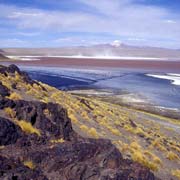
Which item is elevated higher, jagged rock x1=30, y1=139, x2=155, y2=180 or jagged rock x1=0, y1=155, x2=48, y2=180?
jagged rock x1=0, y1=155, x2=48, y2=180

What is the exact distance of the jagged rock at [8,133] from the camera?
10.5 m

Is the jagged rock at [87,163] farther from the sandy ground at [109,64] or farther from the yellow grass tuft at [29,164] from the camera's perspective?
the sandy ground at [109,64]

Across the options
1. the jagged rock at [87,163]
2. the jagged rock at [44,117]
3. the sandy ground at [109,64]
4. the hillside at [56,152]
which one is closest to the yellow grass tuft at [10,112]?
the hillside at [56,152]

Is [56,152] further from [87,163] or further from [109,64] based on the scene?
[109,64]

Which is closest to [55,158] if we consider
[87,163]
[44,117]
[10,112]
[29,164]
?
[29,164]

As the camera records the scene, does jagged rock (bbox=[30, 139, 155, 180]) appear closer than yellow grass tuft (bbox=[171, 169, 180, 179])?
Yes

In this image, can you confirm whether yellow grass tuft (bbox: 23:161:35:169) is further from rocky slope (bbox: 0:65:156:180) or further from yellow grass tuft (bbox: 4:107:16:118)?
yellow grass tuft (bbox: 4:107:16:118)

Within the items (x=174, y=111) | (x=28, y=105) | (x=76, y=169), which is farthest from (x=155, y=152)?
(x=174, y=111)

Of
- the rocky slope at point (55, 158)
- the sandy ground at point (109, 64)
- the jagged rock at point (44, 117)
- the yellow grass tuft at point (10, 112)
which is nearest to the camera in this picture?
the rocky slope at point (55, 158)

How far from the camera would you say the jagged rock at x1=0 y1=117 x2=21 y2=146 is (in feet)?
34.3

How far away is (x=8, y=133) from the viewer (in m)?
10.7

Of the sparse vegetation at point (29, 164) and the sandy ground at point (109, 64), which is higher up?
the sparse vegetation at point (29, 164)

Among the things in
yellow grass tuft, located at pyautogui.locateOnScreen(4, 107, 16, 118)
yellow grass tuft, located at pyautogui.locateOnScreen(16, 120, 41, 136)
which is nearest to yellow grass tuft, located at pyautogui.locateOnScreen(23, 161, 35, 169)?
yellow grass tuft, located at pyautogui.locateOnScreen(16, 120, 41, 136)

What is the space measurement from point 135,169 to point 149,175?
441 millimetres
